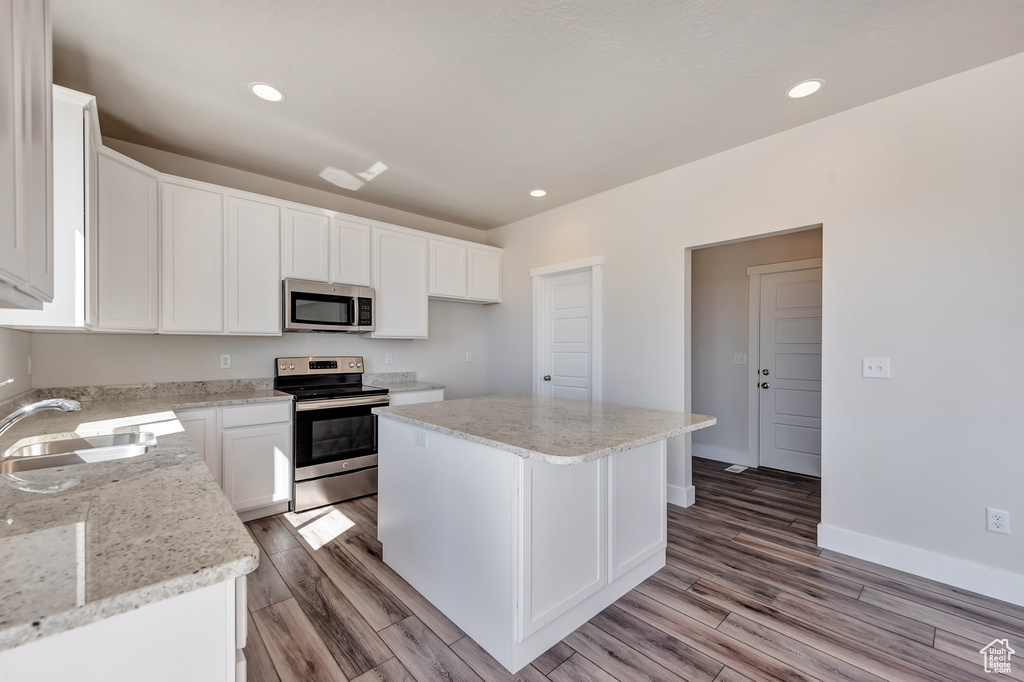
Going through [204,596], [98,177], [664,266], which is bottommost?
[204,596]

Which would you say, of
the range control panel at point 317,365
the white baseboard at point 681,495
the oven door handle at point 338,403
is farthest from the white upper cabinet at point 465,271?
the white baseboard at point 681,495

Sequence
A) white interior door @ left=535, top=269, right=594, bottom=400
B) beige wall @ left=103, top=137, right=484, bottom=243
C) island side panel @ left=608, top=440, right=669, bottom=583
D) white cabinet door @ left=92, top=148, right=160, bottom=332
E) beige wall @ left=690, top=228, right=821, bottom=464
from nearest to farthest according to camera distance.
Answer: island side panel @ left=608, top=440, right=669, bottom=583 → white cabinet door @ left=92, top=148, right=160, bottom=332 → beige wall @ left=103, top=137, right=484, bottom=243 → white interior door @ left=535, top=269, right=594, bottom=400 → beige wall @ left=690, top=228, right=821, bottom=464

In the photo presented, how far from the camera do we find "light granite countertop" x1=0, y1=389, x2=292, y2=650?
2.08ft

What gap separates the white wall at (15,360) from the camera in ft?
6.78

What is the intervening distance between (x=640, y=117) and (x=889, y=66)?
3.88 feet

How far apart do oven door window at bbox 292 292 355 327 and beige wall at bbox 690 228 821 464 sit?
11.1ft

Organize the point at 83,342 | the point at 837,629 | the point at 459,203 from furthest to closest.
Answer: the point at 459,203 → the point at 83,342 → the point at 837,629

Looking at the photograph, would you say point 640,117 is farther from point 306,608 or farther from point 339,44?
point 306,608

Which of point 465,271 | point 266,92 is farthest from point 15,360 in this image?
point 465,271

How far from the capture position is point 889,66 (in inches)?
84.5

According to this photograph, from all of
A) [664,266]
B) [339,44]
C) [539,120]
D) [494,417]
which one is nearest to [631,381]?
[664,266]

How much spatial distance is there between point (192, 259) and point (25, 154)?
2.40 meters

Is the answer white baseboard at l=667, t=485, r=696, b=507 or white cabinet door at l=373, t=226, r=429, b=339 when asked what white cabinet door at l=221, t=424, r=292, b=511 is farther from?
white baseboard at l=667, t=485, r=696, b=507

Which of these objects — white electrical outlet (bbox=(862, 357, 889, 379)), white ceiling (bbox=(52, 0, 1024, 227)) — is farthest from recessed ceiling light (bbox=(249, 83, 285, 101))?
white electrical outlet (bbox=(862, 357, 889, 379))
